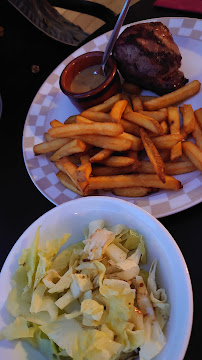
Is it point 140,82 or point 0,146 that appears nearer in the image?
point 140,82

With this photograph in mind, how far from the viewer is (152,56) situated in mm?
1671

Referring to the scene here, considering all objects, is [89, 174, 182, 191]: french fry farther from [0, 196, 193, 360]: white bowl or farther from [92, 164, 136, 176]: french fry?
[0, 196, 193, 360]: white bowl

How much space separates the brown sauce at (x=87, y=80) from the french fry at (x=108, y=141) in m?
0.38

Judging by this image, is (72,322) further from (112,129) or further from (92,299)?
(112,129)

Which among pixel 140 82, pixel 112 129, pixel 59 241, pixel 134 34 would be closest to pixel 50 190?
pixel 112 129

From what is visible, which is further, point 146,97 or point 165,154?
point 146,97

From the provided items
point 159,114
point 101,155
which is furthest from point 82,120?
point 159,114

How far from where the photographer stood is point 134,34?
A: 5.59 ft

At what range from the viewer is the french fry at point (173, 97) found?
1.65 meters

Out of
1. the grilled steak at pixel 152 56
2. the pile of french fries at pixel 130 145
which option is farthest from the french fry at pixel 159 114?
the grilled steak at pixel 152 56

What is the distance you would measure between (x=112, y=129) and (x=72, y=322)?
0.80 m

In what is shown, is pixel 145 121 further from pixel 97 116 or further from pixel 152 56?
pixel 152 56

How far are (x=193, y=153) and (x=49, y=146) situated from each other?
2.30 feet

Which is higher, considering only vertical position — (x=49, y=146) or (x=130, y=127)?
(x=130, y=127)
